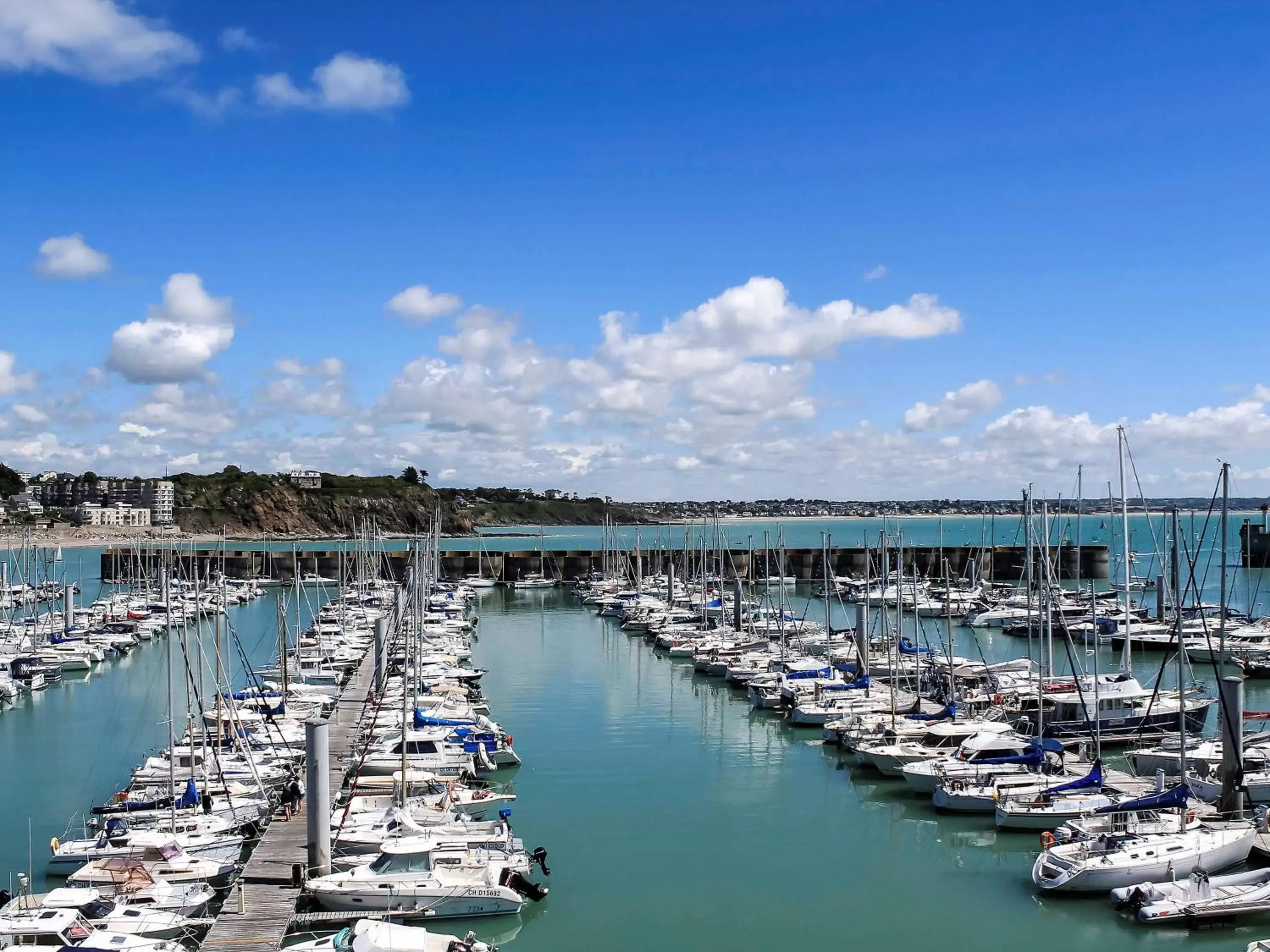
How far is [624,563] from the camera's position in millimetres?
114500

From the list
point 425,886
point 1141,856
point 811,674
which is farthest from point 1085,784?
point 811,674

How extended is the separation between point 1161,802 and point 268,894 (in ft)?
66.8

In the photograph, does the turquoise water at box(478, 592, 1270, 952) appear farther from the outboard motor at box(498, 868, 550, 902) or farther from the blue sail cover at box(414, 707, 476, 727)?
the blue sail cover at box(414, 707, 476, 727)

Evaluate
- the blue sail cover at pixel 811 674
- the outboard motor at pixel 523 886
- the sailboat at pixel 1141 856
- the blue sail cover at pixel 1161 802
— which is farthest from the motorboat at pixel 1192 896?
the blue sail cover at pixel 811 674

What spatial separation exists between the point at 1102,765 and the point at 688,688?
2505 centimetres

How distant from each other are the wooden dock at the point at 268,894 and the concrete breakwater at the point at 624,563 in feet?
264

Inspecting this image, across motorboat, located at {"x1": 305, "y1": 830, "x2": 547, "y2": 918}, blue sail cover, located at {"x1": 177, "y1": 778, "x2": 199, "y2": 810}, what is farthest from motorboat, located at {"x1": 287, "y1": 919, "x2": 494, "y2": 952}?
blue sail cover, located at {"x1": 177, "y1": 778, "x2": 199, "y2": 810}

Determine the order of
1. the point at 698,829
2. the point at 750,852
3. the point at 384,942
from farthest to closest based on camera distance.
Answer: the point at 698,829, the point at 750,852, the point at 384,942

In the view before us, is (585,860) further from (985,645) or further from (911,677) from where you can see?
(985,645)

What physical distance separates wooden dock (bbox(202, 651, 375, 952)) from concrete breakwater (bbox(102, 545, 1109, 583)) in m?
80.6

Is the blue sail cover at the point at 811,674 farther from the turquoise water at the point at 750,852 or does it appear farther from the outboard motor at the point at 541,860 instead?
the outboard motor at the point at 541,860

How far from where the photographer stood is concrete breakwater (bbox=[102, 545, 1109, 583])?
113250mm

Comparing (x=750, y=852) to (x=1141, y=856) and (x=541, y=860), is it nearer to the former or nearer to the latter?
(x=541, y=860)

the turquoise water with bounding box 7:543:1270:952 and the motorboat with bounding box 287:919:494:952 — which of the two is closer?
the motorboat with bounding box 287:919:494:952
